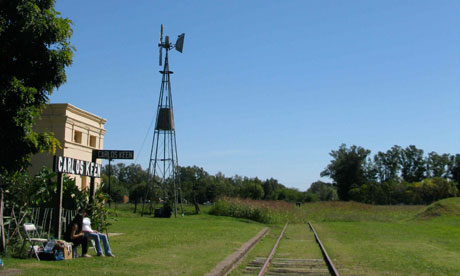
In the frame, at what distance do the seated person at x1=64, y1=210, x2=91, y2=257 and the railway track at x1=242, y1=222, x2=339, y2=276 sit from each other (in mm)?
4256

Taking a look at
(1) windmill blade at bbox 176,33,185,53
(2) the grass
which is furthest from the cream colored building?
(2) the grass

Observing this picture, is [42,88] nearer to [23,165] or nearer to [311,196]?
[23,165]

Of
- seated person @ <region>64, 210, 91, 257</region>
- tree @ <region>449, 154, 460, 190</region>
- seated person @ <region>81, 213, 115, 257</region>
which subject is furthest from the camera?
tree @ <region>449, 154, 460, 190</region>

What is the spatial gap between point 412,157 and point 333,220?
100m

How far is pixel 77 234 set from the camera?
41.8 ft

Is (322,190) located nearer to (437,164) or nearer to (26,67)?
(437,164)

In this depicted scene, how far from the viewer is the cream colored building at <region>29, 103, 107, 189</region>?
34219 millimetres

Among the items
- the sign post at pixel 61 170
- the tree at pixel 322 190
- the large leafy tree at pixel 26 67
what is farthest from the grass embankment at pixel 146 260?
the tree at pixel 322 190

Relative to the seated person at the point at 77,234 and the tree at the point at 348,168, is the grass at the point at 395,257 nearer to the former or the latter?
the seated person at the point at 77,234

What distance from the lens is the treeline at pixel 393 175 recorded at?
97375 millimetres

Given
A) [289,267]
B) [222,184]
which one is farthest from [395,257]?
[222,184]

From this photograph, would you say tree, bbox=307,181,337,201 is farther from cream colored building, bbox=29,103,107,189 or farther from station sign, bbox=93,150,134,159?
station sign, bbox=93,150,134,159

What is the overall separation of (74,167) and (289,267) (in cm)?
678

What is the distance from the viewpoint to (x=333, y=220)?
40.6 m
